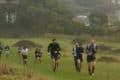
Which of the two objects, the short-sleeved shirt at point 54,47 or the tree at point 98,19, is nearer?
the short-sleeved shirt at point 54,47

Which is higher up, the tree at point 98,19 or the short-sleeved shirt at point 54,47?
the tree at point 98,19

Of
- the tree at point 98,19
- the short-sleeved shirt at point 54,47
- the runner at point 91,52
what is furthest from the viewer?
the tree at point 98,19

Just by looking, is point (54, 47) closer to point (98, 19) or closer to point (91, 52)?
point (91, 52)

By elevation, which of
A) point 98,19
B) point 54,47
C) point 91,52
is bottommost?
point 91,52

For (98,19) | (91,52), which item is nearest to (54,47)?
(91,52)

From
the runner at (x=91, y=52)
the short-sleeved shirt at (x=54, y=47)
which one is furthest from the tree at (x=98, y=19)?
the runner at (x=91, y=52)

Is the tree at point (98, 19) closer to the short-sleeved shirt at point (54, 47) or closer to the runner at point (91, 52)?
the short-sleeved shirt at point (54, 47)

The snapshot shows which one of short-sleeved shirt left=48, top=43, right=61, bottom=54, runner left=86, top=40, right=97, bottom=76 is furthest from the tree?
runner left=86, top=40, right=97, bottom=76

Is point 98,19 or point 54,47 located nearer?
point 54,47

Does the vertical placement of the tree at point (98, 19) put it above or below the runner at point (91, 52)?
above

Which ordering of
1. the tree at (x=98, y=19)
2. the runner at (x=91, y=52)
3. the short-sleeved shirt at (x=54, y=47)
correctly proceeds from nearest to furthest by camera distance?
the runner at (x=91, y=52)
the short-sleeved shirt at (x=54, y=47)
the tree at (x=98, y=19)

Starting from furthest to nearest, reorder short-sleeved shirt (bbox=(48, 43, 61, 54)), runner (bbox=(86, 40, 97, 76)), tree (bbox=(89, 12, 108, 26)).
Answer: tree (bbox=(89, 12, 108, 26)) < short-sleeved shirt (bbox=(48, 43, 61, 54)) < runner (bbox=(86, 40, 97, 76))

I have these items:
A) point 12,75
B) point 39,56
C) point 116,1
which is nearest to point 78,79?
point 12,75

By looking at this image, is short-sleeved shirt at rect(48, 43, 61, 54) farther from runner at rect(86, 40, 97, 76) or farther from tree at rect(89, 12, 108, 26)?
tree at rect(89, 12, 108, 26)
